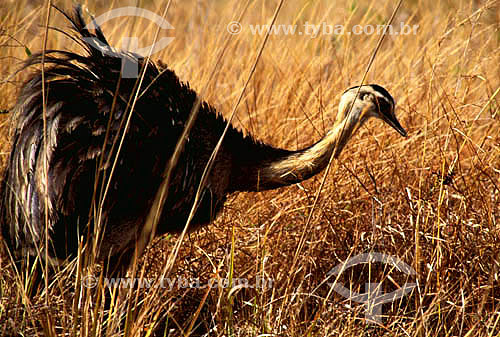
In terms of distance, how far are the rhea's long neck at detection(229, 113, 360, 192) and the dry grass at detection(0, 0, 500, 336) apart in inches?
6.3

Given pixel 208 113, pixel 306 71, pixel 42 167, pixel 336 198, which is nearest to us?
pixel 42 167

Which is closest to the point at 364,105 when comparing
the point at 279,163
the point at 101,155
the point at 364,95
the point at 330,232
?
the point at 364,95

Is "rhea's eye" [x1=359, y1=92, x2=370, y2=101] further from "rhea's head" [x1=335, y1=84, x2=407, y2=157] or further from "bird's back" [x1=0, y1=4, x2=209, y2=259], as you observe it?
"bird's back" [x1=0, y1=4, x2=209, y2=259]

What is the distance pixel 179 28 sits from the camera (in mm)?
5520

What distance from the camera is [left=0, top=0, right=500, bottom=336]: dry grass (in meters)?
2.58

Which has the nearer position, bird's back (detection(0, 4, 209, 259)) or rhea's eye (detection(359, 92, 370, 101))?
bird's back (detection(0, 4, 209, 259))

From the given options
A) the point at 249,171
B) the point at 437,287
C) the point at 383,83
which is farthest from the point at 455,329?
the point at 383,83

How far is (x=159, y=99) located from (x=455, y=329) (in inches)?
60.6

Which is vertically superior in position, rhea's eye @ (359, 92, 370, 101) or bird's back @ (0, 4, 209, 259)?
rhea's eye @ (359, 92, 370, 101)

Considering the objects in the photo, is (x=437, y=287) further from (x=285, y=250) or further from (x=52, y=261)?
(x=52, y=261)

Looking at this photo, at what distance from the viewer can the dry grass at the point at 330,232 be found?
2.58 meters

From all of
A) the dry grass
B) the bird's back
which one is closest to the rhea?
the bird's back

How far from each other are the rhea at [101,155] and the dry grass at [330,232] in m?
0.18

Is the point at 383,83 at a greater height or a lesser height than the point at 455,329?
greater
